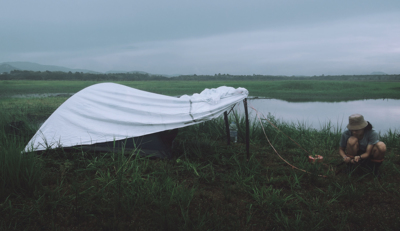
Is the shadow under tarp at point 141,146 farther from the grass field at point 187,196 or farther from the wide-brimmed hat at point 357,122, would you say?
the wide-brimmed hat at point 357,122

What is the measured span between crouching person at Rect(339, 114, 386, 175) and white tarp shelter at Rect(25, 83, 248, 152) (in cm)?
148

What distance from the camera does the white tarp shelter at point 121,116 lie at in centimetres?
353

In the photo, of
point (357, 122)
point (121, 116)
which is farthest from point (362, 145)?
point (121, 116)

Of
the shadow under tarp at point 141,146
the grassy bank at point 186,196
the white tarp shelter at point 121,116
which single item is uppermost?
the white tarp shelter at point 121,116

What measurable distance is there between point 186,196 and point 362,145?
7.60 ft

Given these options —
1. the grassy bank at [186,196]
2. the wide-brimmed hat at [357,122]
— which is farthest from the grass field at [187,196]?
the wide-brimmed hat at [357,122]

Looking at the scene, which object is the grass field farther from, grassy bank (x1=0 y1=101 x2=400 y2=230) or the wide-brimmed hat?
the wide-brimmed hat

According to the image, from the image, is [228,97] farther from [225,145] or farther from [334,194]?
[334,194]

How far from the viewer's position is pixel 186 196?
7.62 ft

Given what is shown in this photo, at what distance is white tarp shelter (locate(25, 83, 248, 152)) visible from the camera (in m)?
Result: 3.53

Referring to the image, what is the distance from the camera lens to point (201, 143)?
3.99m

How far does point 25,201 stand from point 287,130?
203 inches

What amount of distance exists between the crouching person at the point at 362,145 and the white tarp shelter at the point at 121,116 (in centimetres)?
148

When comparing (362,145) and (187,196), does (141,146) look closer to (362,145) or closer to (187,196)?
(187,196)
